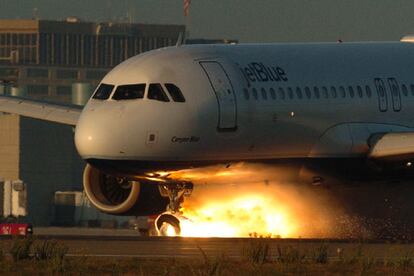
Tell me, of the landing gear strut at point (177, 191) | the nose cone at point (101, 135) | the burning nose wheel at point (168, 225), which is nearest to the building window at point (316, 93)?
the landing gear strut at point (177, 191)

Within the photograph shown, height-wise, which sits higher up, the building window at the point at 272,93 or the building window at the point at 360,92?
the building window at the point at 360,92

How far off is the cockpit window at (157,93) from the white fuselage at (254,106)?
0.16 m

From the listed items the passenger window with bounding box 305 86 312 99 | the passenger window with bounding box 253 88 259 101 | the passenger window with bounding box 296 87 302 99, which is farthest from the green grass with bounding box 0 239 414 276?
the passenger window with bounding box 305 86 312 99

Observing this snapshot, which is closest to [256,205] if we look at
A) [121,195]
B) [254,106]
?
[254,106]

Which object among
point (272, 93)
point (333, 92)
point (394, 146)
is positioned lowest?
point (394, 146)

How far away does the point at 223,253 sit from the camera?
123 ft

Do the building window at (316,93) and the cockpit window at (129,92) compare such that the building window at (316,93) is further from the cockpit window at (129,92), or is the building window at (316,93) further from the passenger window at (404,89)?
the cockpit window at (129,92)

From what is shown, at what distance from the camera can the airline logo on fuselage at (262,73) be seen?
48.7 m

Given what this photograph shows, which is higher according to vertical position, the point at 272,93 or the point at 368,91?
the point at 368,91

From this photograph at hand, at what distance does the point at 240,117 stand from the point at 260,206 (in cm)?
278

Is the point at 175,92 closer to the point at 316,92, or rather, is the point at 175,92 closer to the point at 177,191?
the point at 177,191

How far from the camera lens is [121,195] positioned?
5188 centimetres

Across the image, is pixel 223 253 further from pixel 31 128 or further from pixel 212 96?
pixel 31 128

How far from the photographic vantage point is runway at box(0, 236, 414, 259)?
3844 cm
